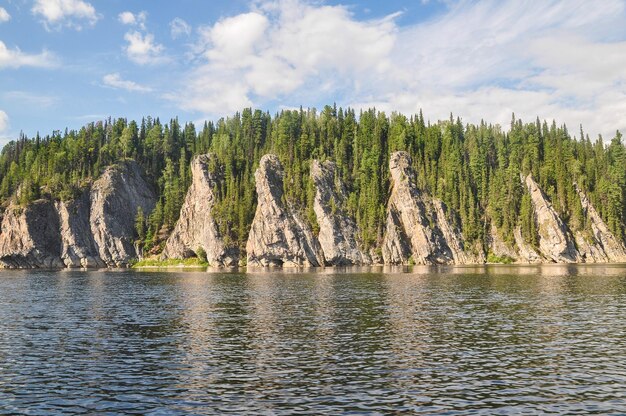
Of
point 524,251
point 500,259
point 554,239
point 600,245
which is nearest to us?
point 554,239

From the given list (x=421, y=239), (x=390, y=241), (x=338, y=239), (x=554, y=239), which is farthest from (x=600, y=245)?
(x=338, y=239)

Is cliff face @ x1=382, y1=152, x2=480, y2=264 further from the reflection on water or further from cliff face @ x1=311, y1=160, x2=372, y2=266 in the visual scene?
the reflection on water

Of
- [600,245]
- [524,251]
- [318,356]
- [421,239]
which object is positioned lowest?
[318,356]

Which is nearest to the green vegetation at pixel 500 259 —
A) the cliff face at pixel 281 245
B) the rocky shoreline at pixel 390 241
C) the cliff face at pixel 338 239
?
the rocky shoreline at pixel 390 241

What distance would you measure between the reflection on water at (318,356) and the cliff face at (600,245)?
5224 inches

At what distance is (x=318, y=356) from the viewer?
33.6m

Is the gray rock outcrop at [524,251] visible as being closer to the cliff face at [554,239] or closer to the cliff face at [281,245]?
the cliff face at [554,239]

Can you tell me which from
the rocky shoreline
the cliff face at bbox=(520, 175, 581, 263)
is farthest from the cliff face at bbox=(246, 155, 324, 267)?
the cliff face at bbox=(520, 175, 581, 263)

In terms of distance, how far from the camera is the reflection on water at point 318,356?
953 inches

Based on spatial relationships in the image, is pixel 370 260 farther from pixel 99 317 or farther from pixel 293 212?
pixel 99 317

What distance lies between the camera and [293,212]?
199 meters

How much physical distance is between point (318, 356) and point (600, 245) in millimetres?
180231

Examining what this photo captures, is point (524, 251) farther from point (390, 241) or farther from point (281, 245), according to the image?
point (281, 245)

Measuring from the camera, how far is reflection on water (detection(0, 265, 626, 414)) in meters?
24.2
